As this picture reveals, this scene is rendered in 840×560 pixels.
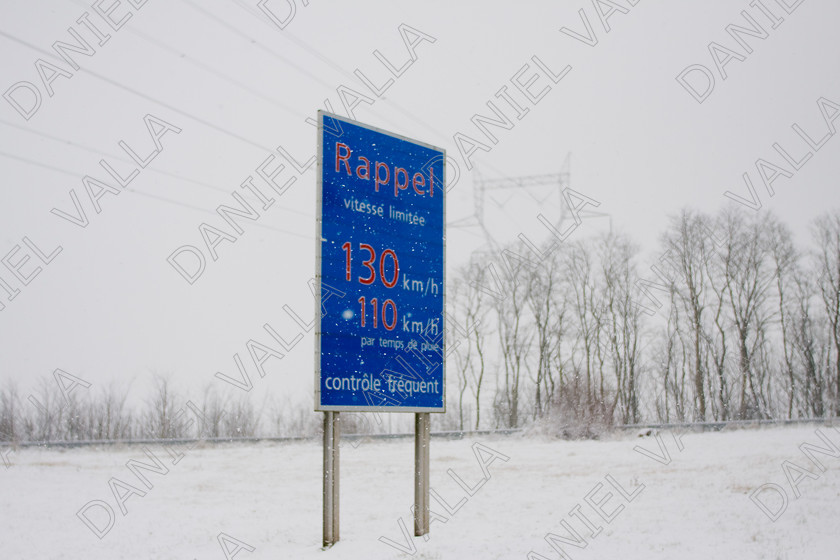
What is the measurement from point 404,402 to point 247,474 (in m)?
11.6

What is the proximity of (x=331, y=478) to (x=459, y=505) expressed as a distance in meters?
4.74

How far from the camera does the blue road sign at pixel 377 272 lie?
1005 cm

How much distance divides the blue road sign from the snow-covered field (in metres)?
2.17

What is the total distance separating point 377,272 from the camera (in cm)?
1059

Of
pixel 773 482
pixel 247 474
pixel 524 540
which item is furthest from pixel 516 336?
pixel 524 540

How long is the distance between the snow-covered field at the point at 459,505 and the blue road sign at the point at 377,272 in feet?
7.12

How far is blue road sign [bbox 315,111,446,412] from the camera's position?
10.0 m

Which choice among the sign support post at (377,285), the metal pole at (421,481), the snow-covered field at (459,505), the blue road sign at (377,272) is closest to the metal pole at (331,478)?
the sign support post at (377,285)

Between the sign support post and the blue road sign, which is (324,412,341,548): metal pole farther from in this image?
the blue road sign

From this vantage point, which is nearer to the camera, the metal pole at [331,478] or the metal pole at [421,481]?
the metal pole at [331,478]

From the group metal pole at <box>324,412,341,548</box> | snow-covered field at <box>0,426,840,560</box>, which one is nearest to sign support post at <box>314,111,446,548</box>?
metal pole at <box>324,412,341,548</box>

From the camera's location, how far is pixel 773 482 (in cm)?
1483

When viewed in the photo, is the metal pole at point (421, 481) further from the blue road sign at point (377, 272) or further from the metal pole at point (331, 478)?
the metal pole at point (331, 478)

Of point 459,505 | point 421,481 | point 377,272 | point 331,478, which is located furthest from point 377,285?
point 459,505
